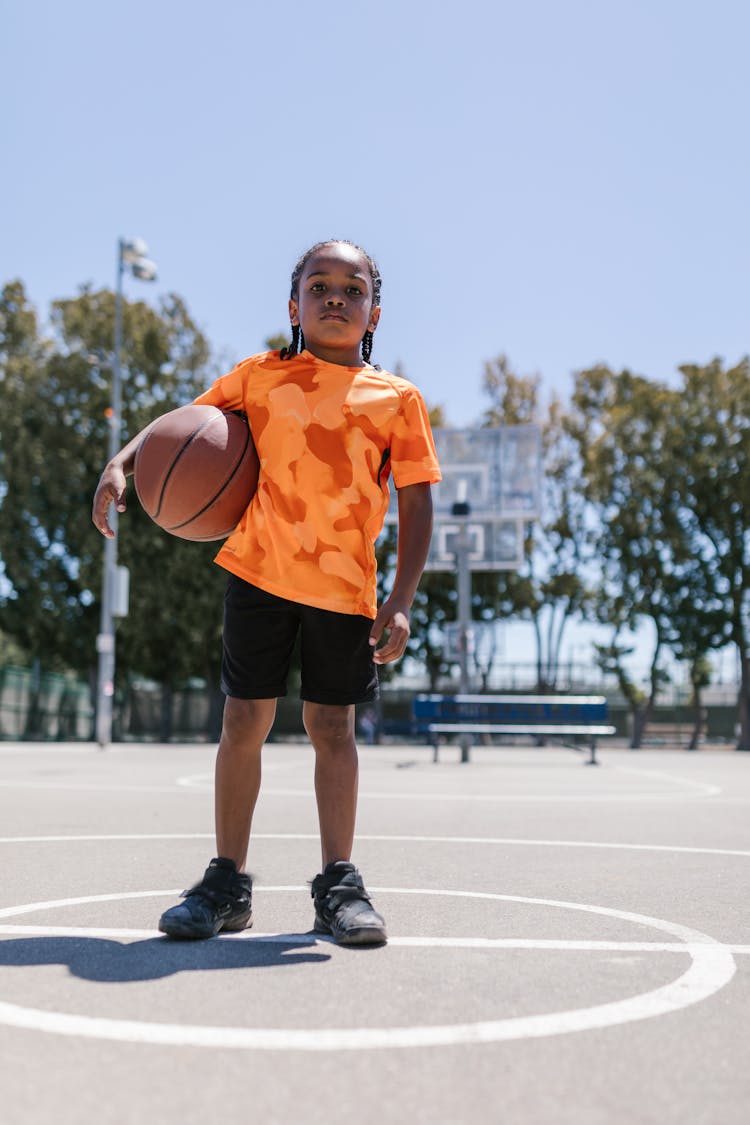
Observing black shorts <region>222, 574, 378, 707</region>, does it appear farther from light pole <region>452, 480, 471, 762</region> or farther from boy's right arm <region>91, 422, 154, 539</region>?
light pole <region>452, 480, 471, 762</region>

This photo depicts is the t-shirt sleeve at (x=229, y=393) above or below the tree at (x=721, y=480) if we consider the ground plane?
below

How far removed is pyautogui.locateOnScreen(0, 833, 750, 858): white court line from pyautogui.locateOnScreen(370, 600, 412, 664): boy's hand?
96.8 inches

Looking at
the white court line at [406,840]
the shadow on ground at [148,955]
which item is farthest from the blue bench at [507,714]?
the shadow on ground at [148,955]

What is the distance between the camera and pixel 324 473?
3334 millimetres

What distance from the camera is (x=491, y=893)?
3.75 meters

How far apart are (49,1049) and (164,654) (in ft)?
102

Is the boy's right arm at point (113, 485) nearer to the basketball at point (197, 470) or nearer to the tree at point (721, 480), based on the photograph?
the basketball at point (197, 470)

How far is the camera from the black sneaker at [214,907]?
9.34ft

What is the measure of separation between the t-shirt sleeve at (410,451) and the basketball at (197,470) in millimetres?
422

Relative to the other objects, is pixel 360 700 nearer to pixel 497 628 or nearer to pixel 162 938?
pixel 162 938

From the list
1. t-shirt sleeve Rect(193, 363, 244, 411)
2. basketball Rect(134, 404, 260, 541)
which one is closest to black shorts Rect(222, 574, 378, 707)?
basketball Rect(134, 404, 260, 541)

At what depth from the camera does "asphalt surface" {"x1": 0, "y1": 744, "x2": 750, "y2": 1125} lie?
164 centimetres

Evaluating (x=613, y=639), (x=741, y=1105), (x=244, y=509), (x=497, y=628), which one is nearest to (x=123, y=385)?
(x=497, y=628)

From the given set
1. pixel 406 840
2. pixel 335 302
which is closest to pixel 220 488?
pixel 335 302
